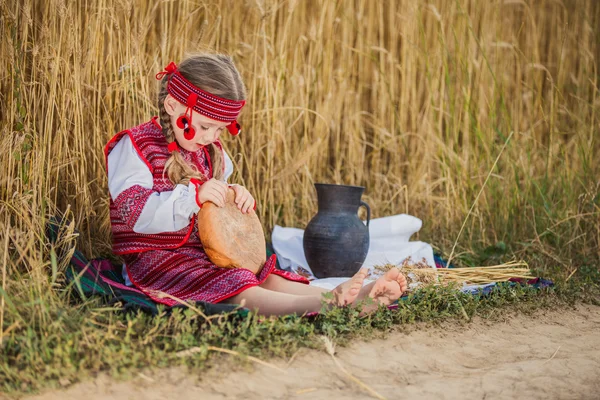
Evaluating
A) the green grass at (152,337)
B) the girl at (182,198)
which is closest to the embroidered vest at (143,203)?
the girl at (182,198)

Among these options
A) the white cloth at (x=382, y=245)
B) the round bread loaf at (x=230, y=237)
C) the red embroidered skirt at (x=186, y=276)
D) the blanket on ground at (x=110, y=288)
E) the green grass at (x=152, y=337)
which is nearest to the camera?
the green grass at (x=152, y=337)

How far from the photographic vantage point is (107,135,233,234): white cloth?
266cm

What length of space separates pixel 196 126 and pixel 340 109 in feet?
5.38

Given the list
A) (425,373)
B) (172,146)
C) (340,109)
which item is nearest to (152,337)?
(425,373)

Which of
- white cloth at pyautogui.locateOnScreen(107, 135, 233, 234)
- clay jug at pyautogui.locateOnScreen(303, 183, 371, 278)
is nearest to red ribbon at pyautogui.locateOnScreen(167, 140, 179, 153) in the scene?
white cloth at pyautogui.locateOnScreen(107, 135, 233, 234)

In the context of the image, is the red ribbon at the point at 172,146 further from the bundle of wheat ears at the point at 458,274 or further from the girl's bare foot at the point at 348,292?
the bundle of wheat ears at the point at 458,274

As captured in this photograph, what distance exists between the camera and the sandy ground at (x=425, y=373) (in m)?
1.94

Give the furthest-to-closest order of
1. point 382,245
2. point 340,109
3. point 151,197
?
point 340,109
point 382,245
point 151,197

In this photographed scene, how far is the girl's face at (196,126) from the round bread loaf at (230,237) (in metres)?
0.23

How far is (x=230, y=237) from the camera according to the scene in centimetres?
276

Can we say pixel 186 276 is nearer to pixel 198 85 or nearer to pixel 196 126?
pixel 196 126

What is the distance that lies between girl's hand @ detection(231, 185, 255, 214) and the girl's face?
8.7 inches

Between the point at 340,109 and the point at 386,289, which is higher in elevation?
the point at 340,109

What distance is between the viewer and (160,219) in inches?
105
